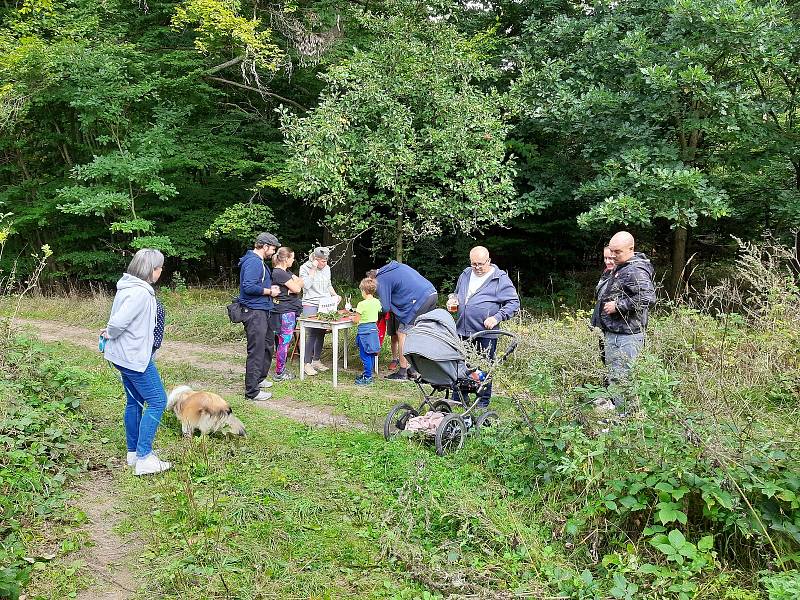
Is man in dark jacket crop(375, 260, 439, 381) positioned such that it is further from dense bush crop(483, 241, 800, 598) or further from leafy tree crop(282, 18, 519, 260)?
dense bush crop(483, 241, 800, 598)

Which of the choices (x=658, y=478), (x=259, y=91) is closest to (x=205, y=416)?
(x=658, y=478)

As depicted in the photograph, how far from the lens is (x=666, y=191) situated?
9.41 m

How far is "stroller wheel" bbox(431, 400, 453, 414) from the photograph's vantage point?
16.9ft

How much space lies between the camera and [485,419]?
5074 mm

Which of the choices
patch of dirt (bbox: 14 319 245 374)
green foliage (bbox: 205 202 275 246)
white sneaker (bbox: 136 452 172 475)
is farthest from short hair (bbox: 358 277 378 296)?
green foliage (bbox: 205 202 275 246)

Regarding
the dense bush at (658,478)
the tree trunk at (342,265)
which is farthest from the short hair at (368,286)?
the tree trunk at (342,265)

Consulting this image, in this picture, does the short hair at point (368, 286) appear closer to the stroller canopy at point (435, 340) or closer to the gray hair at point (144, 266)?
the stroller canopy at point (435, 340)

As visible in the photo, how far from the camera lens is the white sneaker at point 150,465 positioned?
4645 millimetres

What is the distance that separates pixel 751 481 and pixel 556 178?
31.8 ft

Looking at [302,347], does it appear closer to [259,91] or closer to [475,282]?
[475,282]

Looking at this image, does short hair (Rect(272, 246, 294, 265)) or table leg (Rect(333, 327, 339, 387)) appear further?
short hair (Rect(272, 246, 294, 265))

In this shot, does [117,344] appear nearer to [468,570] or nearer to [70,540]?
[70,540]

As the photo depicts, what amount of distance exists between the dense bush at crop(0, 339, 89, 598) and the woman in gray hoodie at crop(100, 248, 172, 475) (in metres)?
0.54

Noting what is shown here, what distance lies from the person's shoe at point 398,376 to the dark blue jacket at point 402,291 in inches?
29.1
